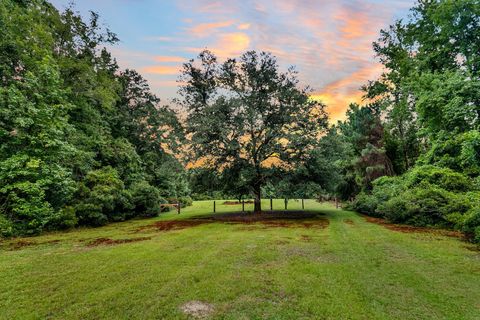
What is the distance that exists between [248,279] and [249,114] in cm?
1262

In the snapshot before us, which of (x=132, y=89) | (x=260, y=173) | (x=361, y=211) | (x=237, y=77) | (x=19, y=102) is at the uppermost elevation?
(x=132, y=89)

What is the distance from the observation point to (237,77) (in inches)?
722

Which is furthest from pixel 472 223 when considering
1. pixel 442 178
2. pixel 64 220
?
pixel 64 220

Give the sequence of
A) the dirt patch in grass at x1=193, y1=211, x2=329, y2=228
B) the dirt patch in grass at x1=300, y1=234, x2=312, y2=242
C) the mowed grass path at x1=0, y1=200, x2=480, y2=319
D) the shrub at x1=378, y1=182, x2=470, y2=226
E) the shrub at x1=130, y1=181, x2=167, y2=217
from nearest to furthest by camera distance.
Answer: the mowed grass path at x1=0, y1=200, x2=480, y2=319, the dirt patch in grass at x1=300, y1=234, x2=312, y2=242, the shrub at x1=378, y1=182, x2=470, y2=226, the dirt patch in grass at x1=193, y1=211, x2=329, y2=228, the shrub at x1=130, y1=181, x2=167, y2=217

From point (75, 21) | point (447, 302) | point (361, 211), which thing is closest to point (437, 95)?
point (361, 211)

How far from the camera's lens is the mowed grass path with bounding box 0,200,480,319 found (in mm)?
3816

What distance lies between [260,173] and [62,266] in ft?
42.0

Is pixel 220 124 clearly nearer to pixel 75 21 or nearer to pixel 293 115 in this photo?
pixel 293 115

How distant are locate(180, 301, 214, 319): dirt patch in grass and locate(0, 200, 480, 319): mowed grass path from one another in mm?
79

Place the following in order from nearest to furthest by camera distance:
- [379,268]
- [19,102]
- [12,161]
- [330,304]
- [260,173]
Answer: [330,304], [379,268], [12,161], [19,102], [260,173]

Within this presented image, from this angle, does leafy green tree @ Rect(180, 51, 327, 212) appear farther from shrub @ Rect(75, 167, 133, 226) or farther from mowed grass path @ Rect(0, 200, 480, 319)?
mowed grass path @ Rect(0, 200, 480, 319)

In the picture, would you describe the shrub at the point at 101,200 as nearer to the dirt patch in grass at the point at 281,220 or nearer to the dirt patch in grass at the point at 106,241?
the dirt patch in grass at the point at 106,241

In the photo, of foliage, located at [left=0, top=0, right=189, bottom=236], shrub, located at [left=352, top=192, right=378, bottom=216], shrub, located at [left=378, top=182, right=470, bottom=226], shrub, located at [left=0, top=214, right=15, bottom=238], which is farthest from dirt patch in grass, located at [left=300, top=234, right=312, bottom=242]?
shrub, located at [left=0, top=214, right=15, bottom=238]

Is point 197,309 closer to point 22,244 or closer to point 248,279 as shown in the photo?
point 248,279
